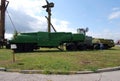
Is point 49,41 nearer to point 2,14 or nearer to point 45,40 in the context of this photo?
point 45,40

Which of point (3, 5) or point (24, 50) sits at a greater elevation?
point (3, 5)

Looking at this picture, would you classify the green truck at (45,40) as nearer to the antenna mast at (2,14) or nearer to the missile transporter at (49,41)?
the missile transporter at (49,41)

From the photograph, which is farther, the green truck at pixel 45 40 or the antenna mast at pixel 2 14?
the antenna mast at pixel 2 14

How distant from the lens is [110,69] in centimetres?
1647

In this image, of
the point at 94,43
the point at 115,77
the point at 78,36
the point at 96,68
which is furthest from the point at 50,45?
the point at 115,77

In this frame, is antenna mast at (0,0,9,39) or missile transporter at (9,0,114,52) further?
antenna mast at (0,0,9,39)

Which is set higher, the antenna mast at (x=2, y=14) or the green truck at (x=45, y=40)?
the antenna mast at (x=2, y=14)

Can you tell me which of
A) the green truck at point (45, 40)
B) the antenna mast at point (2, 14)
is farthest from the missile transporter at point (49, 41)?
the antenna mast at point (2, 14)

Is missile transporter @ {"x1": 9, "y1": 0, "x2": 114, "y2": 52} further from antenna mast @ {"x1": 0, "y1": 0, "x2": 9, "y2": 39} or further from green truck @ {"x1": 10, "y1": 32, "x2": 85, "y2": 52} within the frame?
antenna mast @ {"x1": 0, "y1": 0, "x2": 9, "y2": 39}

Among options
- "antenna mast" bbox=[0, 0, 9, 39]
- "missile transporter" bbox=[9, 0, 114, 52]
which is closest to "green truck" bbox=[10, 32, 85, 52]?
"missile transporter" bbox=[9, 0, 114, 52]

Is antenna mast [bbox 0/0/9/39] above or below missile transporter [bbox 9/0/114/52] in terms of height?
above

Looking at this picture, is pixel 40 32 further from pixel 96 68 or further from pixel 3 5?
pixel 96 68

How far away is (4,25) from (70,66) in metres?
30.3

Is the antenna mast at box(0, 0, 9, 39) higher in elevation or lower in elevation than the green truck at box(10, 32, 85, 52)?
higher
